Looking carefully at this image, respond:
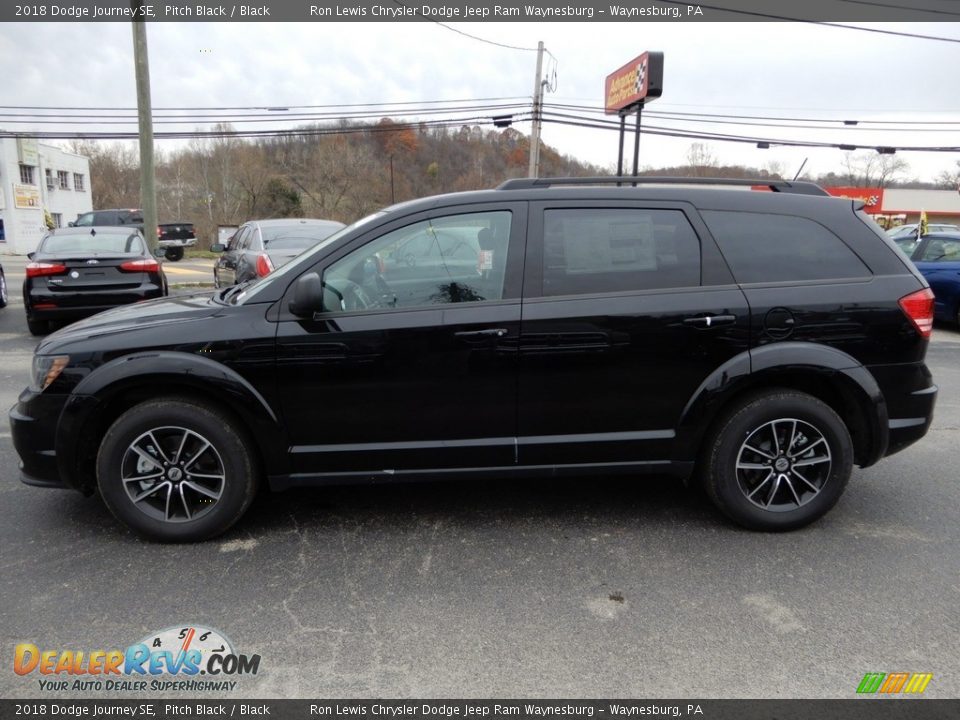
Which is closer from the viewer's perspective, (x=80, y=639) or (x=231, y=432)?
(x=80, y=639)

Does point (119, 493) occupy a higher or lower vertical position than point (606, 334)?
lower

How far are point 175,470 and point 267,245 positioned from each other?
6561 mm

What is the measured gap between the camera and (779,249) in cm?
370

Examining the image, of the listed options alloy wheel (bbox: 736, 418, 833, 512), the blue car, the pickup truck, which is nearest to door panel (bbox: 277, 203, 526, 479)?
alloy wheel (bbox: 736, 418, 833, 512)

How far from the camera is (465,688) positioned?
2.46m

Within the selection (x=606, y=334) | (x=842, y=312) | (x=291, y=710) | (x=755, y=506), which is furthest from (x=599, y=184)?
(x=291, y=710)

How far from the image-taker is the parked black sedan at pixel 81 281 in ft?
30.3

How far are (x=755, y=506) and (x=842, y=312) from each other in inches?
45.2

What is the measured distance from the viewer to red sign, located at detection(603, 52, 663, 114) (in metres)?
19.5

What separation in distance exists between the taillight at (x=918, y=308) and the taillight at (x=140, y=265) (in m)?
9.30

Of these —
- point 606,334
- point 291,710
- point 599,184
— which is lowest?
point 291,710

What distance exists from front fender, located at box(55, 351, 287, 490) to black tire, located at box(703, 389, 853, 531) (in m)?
2.37

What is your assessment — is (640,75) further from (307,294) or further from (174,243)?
(174,243)

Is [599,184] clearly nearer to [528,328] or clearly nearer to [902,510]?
[528,328]
